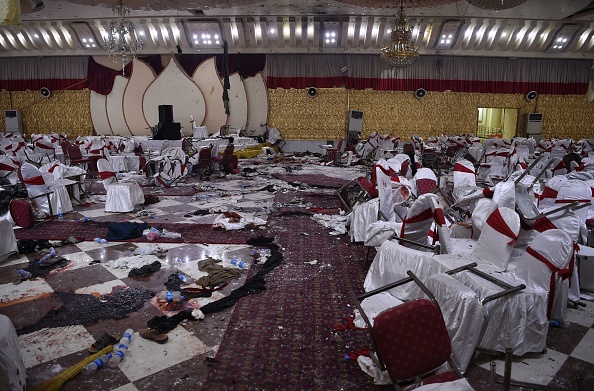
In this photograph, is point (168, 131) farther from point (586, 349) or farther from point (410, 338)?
point (410, 338)

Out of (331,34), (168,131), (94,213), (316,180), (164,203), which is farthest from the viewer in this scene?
(331,34)

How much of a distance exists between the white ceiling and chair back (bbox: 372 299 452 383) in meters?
13.9

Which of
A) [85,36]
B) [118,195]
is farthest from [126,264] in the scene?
[85,36]

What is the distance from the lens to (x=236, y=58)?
1792cm

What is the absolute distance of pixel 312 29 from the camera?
1655 cm

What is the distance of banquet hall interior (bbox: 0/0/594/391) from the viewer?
2.78 metres

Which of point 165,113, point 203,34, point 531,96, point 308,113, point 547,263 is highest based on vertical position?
point 203,34

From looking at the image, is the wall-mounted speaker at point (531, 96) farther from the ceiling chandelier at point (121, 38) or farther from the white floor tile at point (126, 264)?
the white floor tile at point (126, 264)

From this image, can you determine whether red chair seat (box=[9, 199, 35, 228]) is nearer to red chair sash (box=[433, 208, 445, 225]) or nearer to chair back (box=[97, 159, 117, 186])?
chair back (box=[97, 159, 117, 186])

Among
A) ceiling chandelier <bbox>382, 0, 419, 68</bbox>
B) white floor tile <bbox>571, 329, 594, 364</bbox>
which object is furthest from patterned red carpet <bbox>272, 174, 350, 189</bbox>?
white floor tile <bbox>571, 329, 594, 364</bbox>

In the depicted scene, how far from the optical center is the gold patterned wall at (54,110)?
18484 mm

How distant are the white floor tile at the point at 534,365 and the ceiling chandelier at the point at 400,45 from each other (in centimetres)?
719

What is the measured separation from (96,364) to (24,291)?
1861 millimetres

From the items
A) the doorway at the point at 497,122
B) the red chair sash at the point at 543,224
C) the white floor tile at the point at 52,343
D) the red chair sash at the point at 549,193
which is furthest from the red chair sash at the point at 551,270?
the doorway at the point at 497,122
